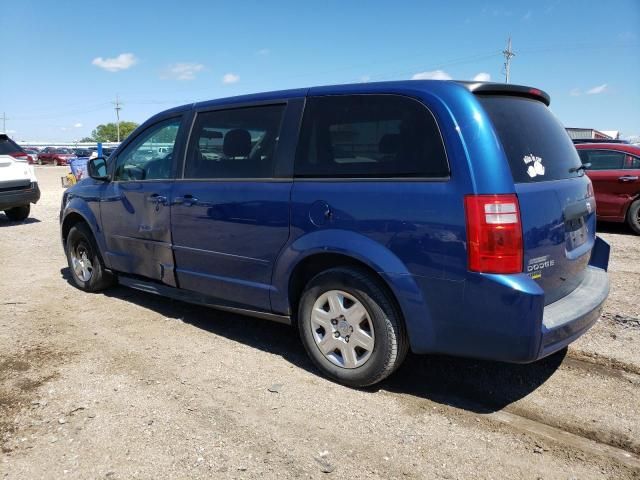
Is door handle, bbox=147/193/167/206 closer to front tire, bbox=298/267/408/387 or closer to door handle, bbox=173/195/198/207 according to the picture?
door handle, bbox=173/195/198/207

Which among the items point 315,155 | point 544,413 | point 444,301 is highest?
point 315,155

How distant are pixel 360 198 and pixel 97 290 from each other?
377cm

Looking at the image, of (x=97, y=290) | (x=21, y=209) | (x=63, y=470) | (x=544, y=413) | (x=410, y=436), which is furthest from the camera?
(x=21, y=209)

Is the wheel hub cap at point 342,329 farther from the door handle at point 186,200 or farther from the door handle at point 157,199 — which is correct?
the door handle at point 157,199

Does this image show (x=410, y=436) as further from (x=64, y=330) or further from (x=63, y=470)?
(x=64, y=330)

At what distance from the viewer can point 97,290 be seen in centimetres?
573

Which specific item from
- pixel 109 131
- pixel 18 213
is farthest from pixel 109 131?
pixel 18 213

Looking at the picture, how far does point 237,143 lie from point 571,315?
257 centimetres

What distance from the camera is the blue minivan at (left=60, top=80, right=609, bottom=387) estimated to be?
9.19ft

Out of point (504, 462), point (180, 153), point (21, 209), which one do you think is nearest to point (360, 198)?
point (504, 462)

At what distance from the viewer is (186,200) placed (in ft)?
13.8

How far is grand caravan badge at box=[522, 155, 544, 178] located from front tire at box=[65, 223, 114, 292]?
13.9ft

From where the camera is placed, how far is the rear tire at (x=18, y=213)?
37.5ft

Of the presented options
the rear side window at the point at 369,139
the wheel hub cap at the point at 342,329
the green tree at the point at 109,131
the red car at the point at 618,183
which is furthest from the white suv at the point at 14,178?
the green tree at the point at 109,131
